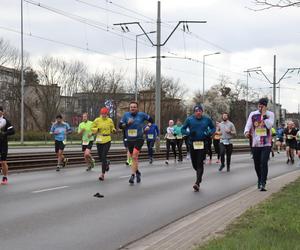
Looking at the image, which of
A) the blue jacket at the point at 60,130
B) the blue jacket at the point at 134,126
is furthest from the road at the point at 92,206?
the blue jacket at the point at 60,130

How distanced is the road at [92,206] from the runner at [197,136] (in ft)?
1.74

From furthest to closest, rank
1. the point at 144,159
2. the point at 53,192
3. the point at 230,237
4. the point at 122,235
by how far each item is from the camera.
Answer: the point at 144,159, the point at 53,192, the point at 122,235, the point at 230,237

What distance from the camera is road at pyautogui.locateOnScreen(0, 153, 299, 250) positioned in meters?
7.03

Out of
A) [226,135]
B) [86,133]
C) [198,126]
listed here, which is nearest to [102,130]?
[198,126]

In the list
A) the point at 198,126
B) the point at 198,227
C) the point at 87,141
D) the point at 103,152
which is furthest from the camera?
the point at 87,141

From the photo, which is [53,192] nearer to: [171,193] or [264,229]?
[171,193]

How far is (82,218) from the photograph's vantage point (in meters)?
8.41

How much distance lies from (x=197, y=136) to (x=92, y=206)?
11.1 ft

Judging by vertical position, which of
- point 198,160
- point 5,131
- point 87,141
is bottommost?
point 198,160

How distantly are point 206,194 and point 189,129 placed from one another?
1589 millimetres

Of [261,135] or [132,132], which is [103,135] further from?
[261,135]

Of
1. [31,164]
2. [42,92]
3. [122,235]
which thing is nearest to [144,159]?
[31,164]

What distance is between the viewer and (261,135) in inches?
452

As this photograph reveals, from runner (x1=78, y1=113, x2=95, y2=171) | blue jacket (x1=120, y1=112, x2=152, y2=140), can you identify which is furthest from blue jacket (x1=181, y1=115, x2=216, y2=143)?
runner (x1=78, y1=113, x2=95, y2=171)
